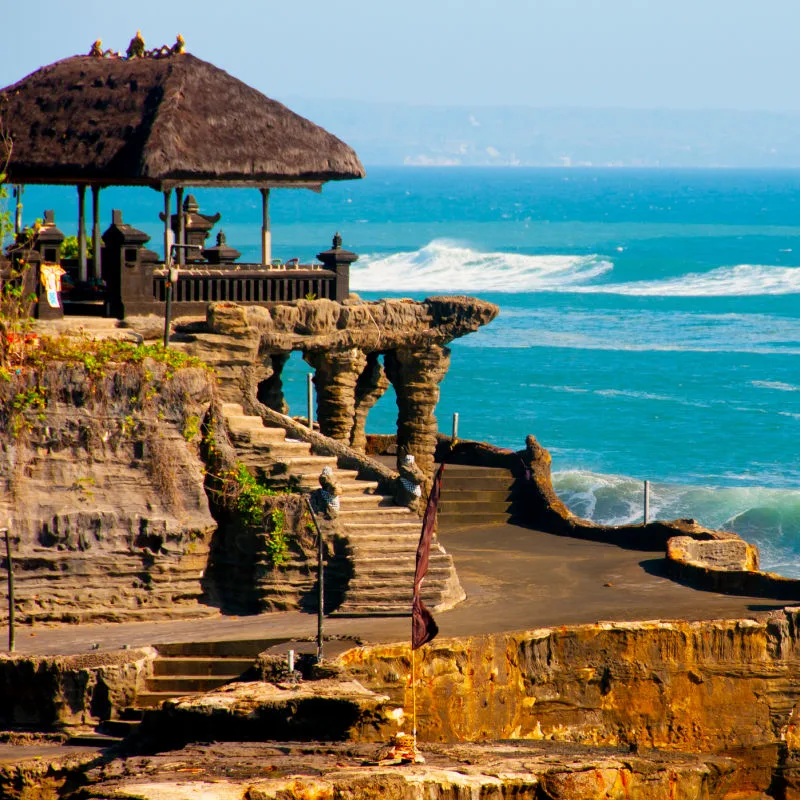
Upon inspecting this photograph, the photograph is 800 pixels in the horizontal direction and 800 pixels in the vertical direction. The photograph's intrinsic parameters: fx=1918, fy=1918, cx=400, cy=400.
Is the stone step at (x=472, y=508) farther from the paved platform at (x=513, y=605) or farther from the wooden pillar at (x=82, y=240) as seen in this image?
the wooden pillar at (x=82, y=240)

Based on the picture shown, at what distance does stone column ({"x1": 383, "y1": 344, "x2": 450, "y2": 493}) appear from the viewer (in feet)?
126

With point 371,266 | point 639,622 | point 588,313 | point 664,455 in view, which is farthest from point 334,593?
point 371,266

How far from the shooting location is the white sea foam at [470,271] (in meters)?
115

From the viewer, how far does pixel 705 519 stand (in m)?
57.0

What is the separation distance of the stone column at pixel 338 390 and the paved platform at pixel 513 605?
117 inches

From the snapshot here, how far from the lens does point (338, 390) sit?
3688 centimetres

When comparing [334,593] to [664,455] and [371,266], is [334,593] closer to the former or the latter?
[664,455]

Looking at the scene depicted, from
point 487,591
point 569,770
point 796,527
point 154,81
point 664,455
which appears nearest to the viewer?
point 569,770

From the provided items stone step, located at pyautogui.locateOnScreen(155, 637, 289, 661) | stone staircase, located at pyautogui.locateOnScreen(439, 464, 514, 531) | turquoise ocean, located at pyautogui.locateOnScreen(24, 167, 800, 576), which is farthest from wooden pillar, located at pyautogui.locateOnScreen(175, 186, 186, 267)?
turquoise ocean, located at pyautogui.locateOnScreen(24, 167, 800, 576)

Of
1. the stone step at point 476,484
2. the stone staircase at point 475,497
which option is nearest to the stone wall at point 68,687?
the stone staircase at point 475,497

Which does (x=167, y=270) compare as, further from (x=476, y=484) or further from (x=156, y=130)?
(x=476, y=484)

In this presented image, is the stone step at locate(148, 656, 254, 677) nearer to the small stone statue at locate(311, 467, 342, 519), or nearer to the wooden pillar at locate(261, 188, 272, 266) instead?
the small stone statue at locate(311, 467, 342, 519)

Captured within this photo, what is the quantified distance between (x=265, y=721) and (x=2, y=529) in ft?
19.4

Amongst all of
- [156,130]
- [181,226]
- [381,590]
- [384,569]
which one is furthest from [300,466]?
[181,226]
